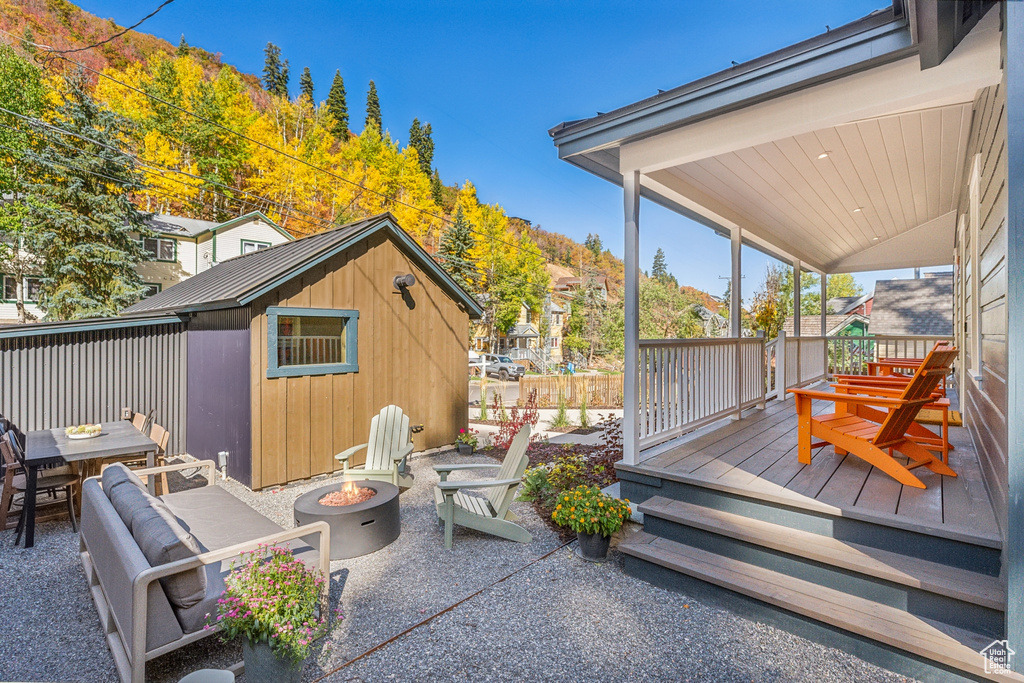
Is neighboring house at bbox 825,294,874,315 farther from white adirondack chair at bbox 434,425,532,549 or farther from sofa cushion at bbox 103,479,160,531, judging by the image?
sofa cushion at bbox 103,479,160,531

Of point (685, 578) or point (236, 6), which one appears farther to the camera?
point (236, 6)

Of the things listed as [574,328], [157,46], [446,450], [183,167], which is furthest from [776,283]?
[157,46]

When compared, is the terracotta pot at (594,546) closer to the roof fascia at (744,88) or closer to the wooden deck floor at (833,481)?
the wooden deck floor at (833,481)

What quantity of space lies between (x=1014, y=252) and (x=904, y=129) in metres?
2.16

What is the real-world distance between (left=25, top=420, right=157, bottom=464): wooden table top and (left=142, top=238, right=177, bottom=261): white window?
50.4 feet

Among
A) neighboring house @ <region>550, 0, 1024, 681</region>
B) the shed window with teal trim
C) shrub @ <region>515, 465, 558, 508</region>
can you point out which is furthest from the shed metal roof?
shrub @ <region>515, 465, 558, 508</region>

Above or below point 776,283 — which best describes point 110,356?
A: below

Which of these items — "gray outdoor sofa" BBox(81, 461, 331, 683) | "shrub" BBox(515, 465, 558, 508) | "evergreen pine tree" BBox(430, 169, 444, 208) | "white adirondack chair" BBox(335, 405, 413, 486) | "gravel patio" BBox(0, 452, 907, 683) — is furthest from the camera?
"evergreen pine tree" BBox(430, 169, 444, 208)

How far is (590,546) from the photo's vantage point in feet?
10.8

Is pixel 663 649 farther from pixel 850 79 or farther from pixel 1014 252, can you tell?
pixel 850 79

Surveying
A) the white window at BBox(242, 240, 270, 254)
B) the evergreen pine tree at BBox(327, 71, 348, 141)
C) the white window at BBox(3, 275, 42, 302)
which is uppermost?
the evergreen pine tree at BBox(327, 71, 348, 141)

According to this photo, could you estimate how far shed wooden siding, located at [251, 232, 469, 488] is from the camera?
5020 millimetres

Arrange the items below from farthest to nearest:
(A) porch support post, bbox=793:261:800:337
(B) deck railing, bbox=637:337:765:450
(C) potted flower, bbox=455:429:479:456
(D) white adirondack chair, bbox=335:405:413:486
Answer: (A) porch support post, bbox=793:261:800:337 → (C) potted flower, bbox=455:429:479:456 → (D) white adirondack chair, bbox=335:405:413:486 → (B) deck railing, bbox=637:337:765:450

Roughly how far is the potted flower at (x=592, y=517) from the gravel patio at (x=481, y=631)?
0.12m
